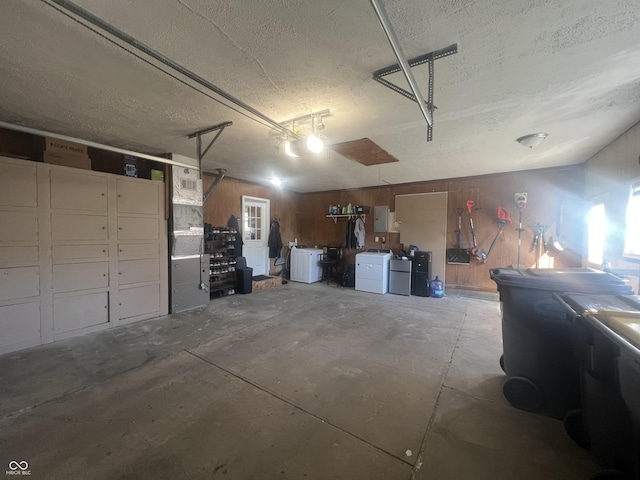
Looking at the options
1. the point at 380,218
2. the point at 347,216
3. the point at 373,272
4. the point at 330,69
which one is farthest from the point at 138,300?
the point at 380,218

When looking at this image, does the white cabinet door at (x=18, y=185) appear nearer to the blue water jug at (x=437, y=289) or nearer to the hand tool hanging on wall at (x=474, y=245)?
the blue water jug at (x=437, y=289)


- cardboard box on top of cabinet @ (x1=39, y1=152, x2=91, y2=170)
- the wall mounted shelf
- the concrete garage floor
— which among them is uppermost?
cardboard box on top of cabinet @ (x1=39, y1=152, x2=91, y2=170)

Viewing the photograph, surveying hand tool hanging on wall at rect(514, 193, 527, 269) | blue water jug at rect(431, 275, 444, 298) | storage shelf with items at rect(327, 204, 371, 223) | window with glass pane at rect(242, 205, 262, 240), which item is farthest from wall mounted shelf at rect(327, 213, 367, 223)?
hand tool hanging on wall at rect(514, 193, 527, 269)

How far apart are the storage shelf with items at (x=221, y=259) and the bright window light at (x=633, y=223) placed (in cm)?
588

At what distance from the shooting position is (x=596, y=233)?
4.07m

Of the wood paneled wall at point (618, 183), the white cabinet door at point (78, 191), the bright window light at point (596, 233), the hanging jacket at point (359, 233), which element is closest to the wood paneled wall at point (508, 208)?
the bright window light at point (596, 233)

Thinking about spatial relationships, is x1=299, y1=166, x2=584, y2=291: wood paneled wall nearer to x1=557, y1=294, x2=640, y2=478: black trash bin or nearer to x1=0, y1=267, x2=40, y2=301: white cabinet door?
x1=557, y1=294, x2=640, y2=478: black trash bin

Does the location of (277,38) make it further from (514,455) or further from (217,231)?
(217,231)

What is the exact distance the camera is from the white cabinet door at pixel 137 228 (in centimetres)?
354

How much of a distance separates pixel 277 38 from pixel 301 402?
2532 mm

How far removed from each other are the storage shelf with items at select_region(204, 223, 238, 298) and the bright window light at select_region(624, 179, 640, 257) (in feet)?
19.3

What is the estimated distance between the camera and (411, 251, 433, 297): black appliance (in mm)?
5301

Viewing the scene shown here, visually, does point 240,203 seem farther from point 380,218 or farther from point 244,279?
point 380,218

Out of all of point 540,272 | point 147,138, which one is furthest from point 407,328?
point 147,138
